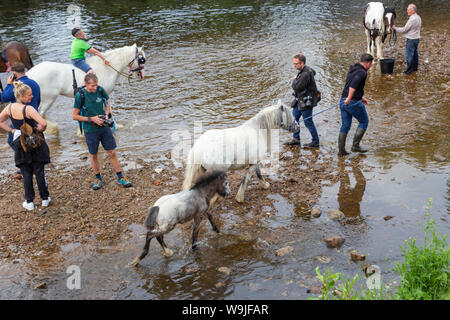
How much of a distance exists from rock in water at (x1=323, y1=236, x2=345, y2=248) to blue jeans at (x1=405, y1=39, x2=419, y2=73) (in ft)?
29.2

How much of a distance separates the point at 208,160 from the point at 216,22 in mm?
16007

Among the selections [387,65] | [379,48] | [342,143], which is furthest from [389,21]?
[342,143]

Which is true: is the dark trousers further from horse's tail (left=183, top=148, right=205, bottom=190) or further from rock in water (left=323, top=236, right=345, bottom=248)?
rock in water (left=323, top=236, right=345, bottom=248)

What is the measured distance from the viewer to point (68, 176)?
27.0 ft

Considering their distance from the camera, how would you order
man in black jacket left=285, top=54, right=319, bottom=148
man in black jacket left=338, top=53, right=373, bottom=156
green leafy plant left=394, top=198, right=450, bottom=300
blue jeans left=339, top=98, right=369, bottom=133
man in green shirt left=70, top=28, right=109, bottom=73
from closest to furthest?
green leafy plant left=394, top=198, right=450, bottom=300, man in black jacket left=338, top=53, right=373, bottom=156, blue jeans left=339, top=98, right=369, bottom=133, man in black jacket left=285, top=54, right=319, bottom=148, man in green shirt left=70, top=28, right=109, bottom=73

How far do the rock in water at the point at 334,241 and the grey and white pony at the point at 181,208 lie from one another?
161 cm

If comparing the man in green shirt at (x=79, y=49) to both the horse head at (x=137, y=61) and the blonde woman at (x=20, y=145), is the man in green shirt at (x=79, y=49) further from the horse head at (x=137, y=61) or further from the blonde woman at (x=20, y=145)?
the blonde woman at (x=20, y=145)

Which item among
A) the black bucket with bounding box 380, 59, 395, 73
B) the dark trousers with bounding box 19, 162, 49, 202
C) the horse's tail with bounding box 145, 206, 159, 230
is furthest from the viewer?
the black bucket with bounding box 380, 59, 395, 73

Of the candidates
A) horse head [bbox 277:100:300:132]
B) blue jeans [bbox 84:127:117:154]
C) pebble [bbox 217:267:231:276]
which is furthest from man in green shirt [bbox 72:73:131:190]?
pebble [bbox 217:267:231:276]

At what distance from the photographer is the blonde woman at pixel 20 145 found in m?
6.61

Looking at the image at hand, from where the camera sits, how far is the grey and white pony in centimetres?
537

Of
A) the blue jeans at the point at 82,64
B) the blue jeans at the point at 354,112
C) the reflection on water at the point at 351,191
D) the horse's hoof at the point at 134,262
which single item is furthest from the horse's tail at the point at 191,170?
the blue jeans at the point at 82,64
